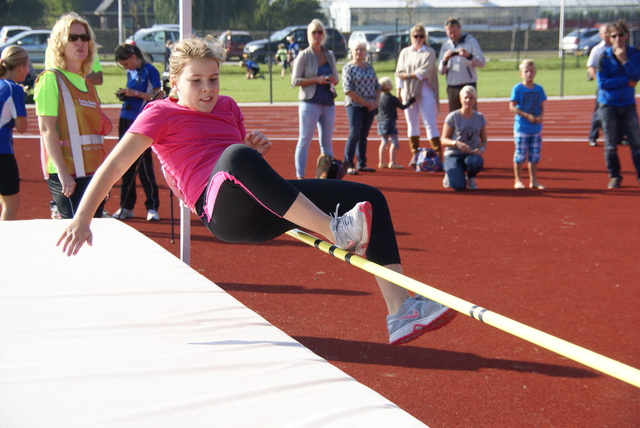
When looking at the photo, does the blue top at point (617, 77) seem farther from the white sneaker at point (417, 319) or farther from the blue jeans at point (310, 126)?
the white sneaker at point (417, 319)

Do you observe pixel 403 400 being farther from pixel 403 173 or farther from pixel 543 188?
pixel 403 173

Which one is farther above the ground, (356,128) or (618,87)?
(618,87)

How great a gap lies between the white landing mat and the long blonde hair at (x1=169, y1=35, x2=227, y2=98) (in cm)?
101

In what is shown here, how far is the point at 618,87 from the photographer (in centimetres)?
802

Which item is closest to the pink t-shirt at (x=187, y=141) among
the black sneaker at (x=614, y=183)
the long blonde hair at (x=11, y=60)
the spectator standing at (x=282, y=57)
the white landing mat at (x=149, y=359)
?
the white landing mat at (x=149, y=359)

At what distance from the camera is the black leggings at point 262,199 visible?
107 inches

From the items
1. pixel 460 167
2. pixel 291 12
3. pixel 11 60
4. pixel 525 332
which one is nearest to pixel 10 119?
pixel 11 60

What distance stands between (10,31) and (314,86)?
73.7 ft

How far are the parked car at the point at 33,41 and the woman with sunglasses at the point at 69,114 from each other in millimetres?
22368

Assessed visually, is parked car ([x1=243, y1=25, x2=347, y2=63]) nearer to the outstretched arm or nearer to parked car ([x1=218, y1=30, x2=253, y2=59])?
parked car ([x1=218, y1=30, x2=253, y2=59])

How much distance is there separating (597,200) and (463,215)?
5.51ft

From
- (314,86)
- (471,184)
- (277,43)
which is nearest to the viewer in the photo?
(314,86)

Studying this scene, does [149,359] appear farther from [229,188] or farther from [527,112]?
[527,112]

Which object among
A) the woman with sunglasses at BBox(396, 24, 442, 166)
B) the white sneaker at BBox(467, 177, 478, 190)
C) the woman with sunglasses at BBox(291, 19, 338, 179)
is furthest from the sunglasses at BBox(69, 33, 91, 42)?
the woman with sunglasses at BBox(396, 24, 442, 166)
